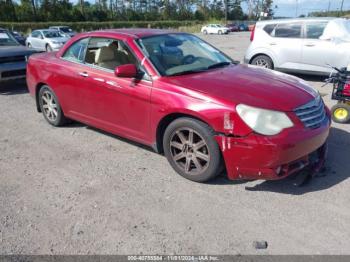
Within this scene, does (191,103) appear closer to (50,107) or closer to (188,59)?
(188,59)

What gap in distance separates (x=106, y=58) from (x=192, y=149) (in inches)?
73.6

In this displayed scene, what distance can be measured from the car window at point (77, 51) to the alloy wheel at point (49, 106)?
76cm

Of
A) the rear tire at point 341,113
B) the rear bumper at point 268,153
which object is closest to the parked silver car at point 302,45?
the rear tire at point 341,113

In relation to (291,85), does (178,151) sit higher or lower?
lower

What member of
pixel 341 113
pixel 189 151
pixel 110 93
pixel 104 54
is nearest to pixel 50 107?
pixel 104 54

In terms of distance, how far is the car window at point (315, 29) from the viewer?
912 cm

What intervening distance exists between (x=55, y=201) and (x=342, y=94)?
4978mm

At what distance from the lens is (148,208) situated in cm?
347

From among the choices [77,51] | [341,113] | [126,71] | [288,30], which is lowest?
[341,113]

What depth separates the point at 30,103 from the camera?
7.64m

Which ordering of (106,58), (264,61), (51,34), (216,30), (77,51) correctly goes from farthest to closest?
(216,30), (51,34), (264,61), (77,51), (106,58)

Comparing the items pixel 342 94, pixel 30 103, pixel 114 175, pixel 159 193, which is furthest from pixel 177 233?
pixel 30 103

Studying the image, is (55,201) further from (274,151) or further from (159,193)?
(274,151)

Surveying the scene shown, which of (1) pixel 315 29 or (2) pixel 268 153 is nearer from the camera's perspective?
(2) pixel 268 153
